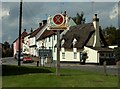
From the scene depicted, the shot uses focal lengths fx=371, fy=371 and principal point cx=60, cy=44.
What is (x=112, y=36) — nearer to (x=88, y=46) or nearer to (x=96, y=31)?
(x=96, y=31)

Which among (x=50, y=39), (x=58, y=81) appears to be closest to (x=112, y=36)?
(x=50, y=39)

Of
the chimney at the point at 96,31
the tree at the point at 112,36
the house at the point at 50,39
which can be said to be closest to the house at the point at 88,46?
the chimney at the point at 96,31

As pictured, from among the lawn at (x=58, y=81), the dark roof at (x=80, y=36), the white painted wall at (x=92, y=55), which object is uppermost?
the dark roof at (x=80, y=36)

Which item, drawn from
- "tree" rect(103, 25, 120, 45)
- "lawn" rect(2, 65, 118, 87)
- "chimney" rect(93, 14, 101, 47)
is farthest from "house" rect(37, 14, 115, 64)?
"lawn" rect(2, 65, 118, 87)

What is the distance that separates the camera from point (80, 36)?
248ft

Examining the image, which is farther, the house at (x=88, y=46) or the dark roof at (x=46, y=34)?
the dark roof at (x=46, y=34)

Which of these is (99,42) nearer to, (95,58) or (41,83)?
(95,58)

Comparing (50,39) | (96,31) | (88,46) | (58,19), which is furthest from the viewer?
(50,39)

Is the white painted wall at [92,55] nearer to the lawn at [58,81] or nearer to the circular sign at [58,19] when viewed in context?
the lawn at [58,81]

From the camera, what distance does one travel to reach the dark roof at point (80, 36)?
7325 cm

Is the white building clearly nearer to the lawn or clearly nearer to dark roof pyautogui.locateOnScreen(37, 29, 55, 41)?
dark roof pyautogui.locateOnScreen(37, 29, 55, 41)

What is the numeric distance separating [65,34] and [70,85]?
65133 millimetres

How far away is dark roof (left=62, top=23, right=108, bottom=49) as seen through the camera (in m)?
73.2

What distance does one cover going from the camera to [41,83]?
17.8 meters
